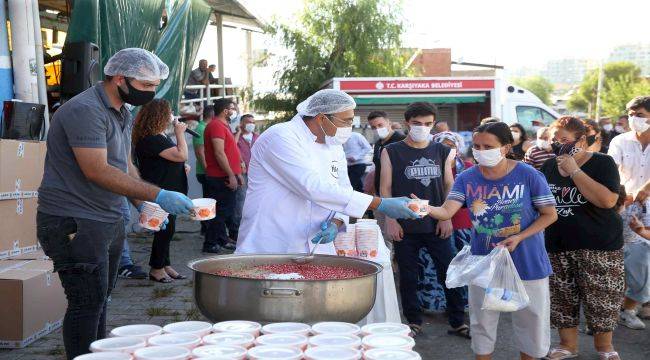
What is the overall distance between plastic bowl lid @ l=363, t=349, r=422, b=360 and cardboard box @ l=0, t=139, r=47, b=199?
4.90 metres

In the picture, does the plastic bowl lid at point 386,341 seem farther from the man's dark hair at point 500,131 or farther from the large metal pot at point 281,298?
the man's dark hair at point 500,131

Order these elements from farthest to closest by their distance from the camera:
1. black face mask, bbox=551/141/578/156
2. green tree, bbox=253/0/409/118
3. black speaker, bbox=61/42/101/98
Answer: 1. green tree, bbox=253/0/409/118
2. black speaker, bbox=61/42/101/98
3. black face mask, bbox=551/141/578/156

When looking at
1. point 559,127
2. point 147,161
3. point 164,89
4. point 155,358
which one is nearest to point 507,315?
point 559,127

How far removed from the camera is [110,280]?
13.9 feet

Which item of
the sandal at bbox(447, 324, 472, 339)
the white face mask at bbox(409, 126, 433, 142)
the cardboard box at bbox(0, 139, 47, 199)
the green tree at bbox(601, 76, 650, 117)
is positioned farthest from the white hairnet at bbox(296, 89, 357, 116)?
the green tree at bbox(601, 76, 650, 117)

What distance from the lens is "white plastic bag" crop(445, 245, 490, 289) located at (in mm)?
4684

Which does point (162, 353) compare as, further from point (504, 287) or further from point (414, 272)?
point (414, 272)

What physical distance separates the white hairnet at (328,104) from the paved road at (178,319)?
2542mm

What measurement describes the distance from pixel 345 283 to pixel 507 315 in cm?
440

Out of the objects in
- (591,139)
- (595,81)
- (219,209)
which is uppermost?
(595,81)

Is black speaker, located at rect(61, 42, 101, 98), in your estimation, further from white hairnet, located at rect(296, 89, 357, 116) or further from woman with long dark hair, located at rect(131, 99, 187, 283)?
white hairnet, located at rect(296, 89, 357, 116)

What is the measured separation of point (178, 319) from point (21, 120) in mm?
2668

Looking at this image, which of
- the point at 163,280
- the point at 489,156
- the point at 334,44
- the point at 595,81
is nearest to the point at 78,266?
the point at 489,156

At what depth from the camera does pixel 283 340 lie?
9.66 ft
